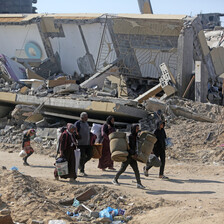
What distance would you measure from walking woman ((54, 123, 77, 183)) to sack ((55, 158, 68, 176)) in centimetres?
9

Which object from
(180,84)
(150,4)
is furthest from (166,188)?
(150,4)

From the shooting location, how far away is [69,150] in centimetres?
1009

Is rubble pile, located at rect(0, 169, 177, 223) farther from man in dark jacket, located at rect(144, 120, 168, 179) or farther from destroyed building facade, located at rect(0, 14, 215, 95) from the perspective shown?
destroyed building facade, located at rect(0, 14, 215, 95)

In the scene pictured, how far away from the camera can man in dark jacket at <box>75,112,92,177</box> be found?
1066 centimetres

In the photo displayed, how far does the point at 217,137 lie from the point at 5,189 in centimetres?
745

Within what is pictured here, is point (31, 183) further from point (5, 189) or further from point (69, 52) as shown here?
point (69, 52)

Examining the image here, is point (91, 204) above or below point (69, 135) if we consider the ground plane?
below

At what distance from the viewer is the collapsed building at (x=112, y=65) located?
16734 mm

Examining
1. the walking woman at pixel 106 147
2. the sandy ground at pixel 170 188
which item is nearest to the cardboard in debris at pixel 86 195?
the sandy ground at pixel 170 188

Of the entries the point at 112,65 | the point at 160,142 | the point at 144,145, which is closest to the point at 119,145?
the point at 144,145

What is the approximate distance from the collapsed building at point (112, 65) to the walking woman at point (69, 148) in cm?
490

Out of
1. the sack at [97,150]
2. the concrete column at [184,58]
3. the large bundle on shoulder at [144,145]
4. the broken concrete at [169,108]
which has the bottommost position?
Result: the sack at [97,150]

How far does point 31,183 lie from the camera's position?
8.79 metres

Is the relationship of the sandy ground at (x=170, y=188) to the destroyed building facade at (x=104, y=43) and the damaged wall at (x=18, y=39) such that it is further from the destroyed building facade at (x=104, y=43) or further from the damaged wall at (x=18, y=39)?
the damaged wall at (x=18, y=39)
